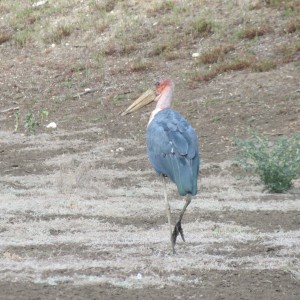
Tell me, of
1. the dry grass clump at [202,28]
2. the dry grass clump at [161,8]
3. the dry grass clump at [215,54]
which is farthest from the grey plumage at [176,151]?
the dry grass clump at [161,8]

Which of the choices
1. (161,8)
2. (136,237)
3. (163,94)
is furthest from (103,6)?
(136,237)

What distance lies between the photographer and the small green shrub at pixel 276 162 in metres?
13.2

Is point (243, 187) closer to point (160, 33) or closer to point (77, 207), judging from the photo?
point (77, 207)

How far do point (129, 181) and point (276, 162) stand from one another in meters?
2.43

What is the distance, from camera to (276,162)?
13422mm

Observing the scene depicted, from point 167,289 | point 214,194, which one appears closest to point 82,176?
point 214,194

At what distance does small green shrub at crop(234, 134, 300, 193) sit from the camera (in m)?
13.2

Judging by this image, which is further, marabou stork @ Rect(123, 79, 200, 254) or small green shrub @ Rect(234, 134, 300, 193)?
small green shrub @ Rect(234, 134, 300, 193)

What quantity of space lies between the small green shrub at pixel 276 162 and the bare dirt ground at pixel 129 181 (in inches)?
10.3

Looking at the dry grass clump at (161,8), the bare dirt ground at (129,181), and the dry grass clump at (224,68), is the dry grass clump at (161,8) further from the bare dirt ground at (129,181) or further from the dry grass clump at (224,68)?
the dry grass clump at (224,68)

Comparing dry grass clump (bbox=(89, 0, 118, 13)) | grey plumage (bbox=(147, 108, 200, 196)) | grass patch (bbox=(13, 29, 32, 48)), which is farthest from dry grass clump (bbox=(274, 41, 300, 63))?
grey plumage (bbox=(147, 108, 200, 196))

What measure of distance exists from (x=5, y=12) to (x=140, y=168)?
14990 mm

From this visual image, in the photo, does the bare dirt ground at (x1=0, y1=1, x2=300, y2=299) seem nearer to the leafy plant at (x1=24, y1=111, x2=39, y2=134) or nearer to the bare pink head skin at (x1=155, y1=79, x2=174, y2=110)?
the leafy plant at (x1=24, y1=111, x2=39, y2=134)

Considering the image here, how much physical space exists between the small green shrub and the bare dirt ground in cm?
26
